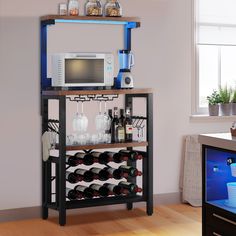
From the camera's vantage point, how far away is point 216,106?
5.64 metres

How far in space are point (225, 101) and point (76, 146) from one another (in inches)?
70.4

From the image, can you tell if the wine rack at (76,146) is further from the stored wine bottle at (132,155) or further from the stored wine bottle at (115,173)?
the stored wine bottle at (115,173)

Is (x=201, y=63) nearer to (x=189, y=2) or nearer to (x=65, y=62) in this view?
(x=189, y=2)

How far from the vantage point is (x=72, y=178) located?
482cm

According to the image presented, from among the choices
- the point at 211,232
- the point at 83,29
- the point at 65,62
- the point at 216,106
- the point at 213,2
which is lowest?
the point at 211,232

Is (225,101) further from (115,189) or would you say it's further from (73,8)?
(73,8)

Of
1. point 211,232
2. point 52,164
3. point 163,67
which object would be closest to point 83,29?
point 163,67

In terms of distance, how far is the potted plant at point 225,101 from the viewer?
18.4ft

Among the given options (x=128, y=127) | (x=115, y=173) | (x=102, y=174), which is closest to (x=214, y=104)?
(x=128, y=127)

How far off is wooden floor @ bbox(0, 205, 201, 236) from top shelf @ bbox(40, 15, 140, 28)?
173 cm

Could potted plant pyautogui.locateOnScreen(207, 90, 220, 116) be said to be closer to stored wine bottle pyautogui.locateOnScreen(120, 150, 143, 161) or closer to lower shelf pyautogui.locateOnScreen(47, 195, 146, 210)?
stored wine bottle pyautogui.locateOnScreen(120, 150, 143, 161)

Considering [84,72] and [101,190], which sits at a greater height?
[84,72]

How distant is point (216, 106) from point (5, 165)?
7.18 feet

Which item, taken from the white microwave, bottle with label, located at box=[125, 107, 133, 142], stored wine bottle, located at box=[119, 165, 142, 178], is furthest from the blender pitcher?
stored wine bottle, located at box=[119, 165, 142, 178]
